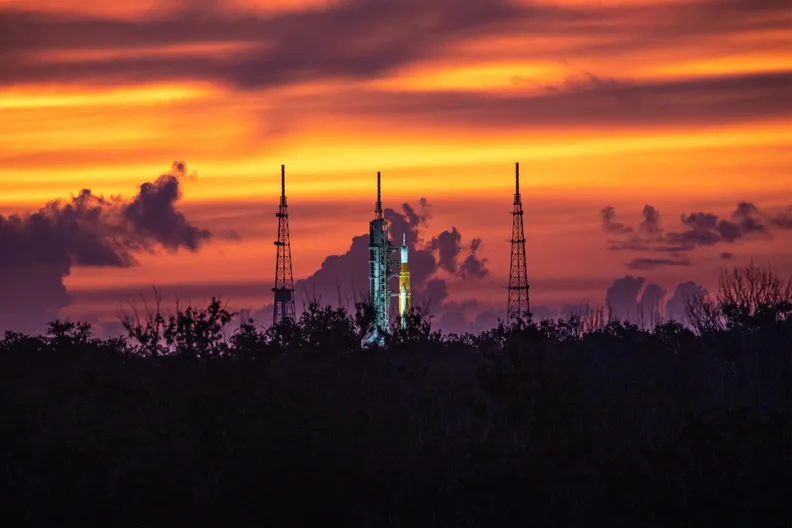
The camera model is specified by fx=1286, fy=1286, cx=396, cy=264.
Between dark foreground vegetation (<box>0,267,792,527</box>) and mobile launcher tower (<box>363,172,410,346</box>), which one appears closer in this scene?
dark foreground vegetation (<box>0,267,792,527</box>)

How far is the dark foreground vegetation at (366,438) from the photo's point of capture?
27719mm

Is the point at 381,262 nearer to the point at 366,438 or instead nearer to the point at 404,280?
the point at 404,280

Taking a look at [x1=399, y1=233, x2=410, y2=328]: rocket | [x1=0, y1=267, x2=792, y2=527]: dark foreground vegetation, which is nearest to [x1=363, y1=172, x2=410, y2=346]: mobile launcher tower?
[x1=399, y1=233, x2=410, y2=328]: rocket

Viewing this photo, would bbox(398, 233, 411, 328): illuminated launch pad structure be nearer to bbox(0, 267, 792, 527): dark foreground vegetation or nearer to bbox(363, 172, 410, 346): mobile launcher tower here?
bbox(363, 172, 410, 346): mobile launcher tower

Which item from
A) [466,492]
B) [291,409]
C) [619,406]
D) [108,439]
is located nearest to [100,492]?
[108,439]

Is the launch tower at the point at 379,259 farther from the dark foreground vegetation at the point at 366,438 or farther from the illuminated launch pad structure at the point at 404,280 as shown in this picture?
the dark foreground vegetation at the point at 366,438

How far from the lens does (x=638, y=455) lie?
29.5 meters

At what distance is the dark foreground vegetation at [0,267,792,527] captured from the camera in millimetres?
27719

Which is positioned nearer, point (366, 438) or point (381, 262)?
point (366, 438)

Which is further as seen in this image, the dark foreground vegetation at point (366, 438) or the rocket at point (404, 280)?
the rocket at point (404, 280)

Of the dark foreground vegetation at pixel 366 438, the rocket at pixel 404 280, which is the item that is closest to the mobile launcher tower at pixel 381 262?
the rocket at pixel 404 280

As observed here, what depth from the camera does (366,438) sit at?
1180 inches

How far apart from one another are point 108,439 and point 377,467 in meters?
6.32

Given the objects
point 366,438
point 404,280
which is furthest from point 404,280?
point 366,438
